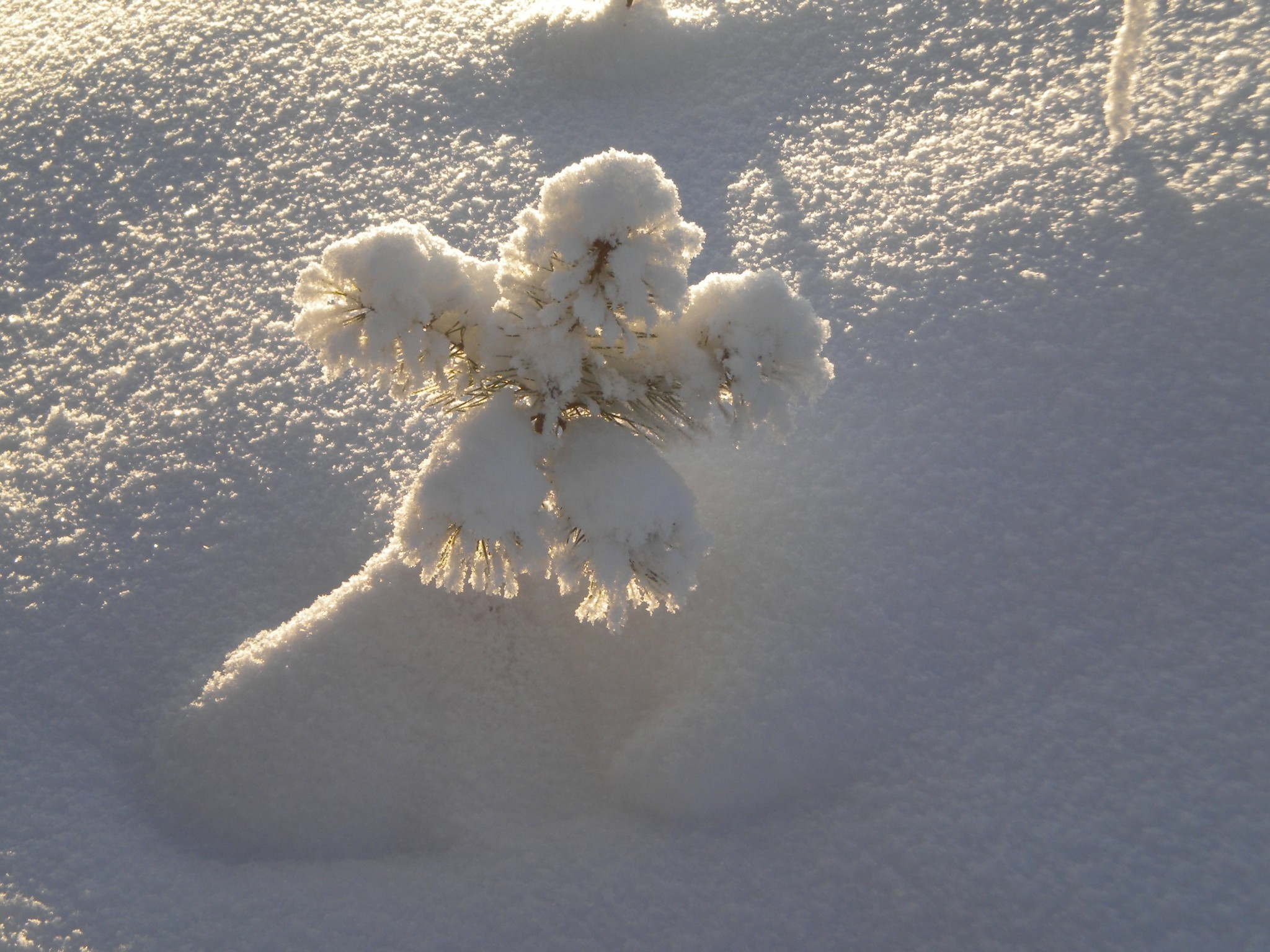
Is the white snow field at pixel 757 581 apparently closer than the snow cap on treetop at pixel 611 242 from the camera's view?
No

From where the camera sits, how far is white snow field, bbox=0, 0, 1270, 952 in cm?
288

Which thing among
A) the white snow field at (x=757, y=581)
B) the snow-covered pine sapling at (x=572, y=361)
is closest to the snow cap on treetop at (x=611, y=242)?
the snow-covered pine sapling at (x=572, y=361)

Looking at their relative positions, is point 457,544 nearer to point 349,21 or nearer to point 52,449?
point 52,449

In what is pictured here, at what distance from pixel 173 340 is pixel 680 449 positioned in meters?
2.52

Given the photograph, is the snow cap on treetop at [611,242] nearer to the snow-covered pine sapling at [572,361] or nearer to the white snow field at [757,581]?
the snow-covered pine sapling at [572,361]

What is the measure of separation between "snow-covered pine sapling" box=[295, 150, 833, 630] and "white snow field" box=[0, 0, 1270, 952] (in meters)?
0.72

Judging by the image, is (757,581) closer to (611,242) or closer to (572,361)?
(572,361)

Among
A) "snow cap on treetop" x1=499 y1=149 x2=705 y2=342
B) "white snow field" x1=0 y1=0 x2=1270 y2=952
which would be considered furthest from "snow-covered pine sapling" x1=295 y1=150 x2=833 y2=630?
"white snow field" x1=0 y1=0 x2=1270 y2=952

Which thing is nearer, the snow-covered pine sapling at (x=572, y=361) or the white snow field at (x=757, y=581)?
the snow-covered pine sapling at (x=572, y=361)

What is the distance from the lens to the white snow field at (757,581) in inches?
113

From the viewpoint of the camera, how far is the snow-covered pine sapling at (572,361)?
2488 millimetres

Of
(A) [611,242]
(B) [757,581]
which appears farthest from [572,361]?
(B) [757,581]

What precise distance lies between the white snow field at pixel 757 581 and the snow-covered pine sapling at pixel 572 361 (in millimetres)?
721

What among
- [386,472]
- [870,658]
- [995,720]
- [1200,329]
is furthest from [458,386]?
[1200,329]
